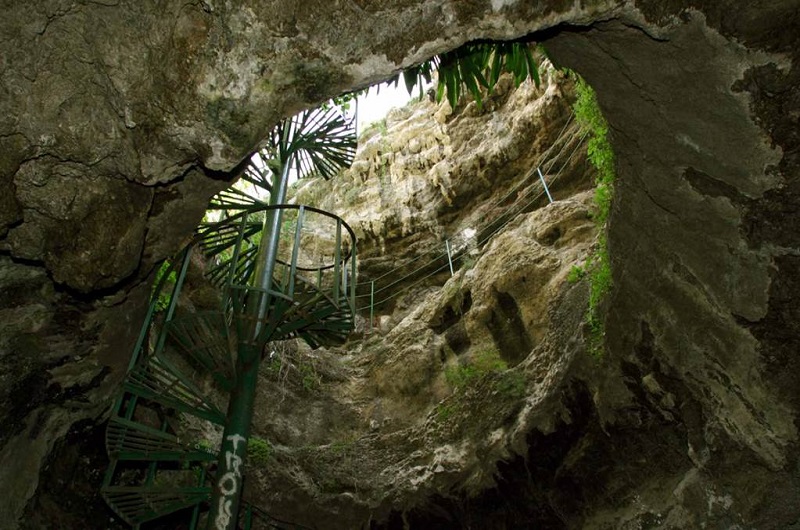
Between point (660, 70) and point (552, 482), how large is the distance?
343cm

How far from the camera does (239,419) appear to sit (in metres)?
4.32

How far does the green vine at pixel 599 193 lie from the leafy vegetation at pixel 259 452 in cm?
384

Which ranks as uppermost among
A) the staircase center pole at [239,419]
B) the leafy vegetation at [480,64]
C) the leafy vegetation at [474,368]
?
the leafy vegetation at [480,64]

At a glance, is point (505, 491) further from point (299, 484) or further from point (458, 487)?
point (299, 484)

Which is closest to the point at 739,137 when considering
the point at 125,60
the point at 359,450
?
the point at 125,60

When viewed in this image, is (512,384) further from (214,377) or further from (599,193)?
(214,377)

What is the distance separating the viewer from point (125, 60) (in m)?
2.15

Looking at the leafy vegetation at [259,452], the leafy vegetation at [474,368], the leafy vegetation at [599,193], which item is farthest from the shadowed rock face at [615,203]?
the leafy vegetation at [259,452]

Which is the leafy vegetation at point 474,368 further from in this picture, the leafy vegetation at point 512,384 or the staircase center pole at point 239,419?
the staircase center pole at point 239,419

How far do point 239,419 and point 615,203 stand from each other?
3.56m

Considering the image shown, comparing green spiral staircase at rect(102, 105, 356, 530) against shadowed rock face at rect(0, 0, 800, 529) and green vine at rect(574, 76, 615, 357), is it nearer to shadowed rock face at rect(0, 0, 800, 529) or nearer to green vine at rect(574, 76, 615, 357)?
shadowed rock face at rect(0, 0, 800, 529)

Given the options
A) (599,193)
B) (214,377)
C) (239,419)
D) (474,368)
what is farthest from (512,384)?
(214,377)

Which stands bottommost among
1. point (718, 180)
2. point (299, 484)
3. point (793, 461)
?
Answer: point (793, 461)

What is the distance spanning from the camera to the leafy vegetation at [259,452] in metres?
5.67
